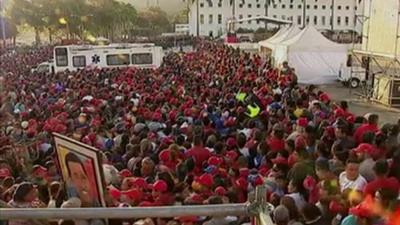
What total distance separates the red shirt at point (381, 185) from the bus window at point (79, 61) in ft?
91.0

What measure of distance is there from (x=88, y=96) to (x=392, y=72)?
36.3 ft

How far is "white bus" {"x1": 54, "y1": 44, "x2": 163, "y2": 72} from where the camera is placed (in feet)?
104

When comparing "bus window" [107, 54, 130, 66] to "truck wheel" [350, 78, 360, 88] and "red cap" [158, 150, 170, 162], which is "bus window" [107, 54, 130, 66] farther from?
"red cap" [158, 150, 170, 162]

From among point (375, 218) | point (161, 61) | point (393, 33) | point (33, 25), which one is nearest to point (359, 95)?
point (393, 33)

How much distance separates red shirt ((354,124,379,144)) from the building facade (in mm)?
89975

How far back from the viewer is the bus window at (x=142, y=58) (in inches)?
1250

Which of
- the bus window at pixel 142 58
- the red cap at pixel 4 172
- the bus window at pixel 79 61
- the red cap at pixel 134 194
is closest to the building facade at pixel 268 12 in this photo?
the bus window at pixel 142 58

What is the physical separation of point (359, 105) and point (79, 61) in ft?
55.0

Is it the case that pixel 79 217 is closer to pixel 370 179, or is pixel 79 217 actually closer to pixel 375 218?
pixel 375 218

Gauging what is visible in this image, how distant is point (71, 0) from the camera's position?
7662 cm

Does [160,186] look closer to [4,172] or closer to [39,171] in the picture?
[39,171]

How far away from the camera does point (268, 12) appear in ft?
333

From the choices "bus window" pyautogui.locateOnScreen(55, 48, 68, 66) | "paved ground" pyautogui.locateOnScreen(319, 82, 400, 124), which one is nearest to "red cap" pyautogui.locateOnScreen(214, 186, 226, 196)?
"paved ground" pyautogui.locateOnScreen(319, 82, 400, 124)

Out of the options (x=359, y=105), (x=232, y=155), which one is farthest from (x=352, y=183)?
(x=359, y=105)
